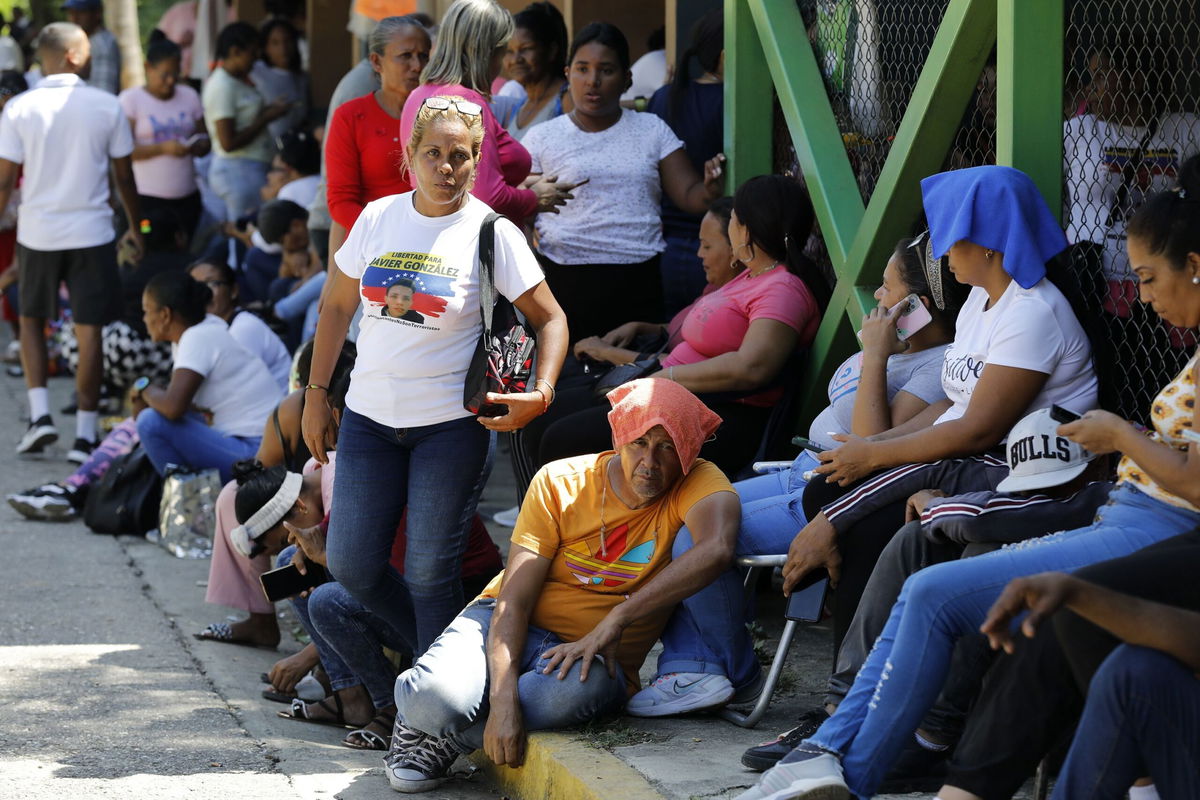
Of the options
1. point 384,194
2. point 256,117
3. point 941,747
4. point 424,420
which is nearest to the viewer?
point 941,747

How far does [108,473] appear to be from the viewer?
7648 millimetres

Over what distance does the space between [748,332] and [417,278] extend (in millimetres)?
1388

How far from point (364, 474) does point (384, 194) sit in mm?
1603

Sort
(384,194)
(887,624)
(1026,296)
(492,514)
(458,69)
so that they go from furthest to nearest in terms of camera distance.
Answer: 1. (492,514)
2. (384,194)
3. (458,69)
4. (1026,296)
5. (887,624)

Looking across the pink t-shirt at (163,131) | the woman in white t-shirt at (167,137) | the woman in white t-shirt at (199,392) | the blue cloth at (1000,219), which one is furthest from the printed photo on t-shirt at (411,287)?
the pink t-shirt at (163,131)

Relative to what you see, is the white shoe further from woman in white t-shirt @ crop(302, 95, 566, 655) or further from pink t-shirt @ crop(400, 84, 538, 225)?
woman in white t-shirt @ crop(302, 95, 566, 655)

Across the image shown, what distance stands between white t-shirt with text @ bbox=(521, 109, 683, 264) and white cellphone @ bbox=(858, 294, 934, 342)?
1.83m

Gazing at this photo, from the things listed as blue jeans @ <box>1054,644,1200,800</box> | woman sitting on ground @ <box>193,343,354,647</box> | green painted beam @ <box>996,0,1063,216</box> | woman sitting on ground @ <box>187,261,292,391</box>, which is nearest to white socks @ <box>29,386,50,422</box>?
woman sitting on ground @ <box>187,261,292,391</box>

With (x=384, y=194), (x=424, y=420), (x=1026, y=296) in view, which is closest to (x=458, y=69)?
(x=384, y=194)

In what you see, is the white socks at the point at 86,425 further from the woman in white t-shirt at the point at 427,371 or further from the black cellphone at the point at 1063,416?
the black cellphone at the point at 1063,416

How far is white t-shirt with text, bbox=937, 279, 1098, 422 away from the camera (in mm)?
3891

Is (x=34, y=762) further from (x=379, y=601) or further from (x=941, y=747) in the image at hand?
(x=941, y=747)

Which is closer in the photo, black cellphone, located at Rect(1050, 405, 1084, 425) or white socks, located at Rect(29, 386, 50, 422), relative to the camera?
black cellphone, located at Rect(1050, 405, 1084, 425)

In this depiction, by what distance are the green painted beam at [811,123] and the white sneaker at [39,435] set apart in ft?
16.1
